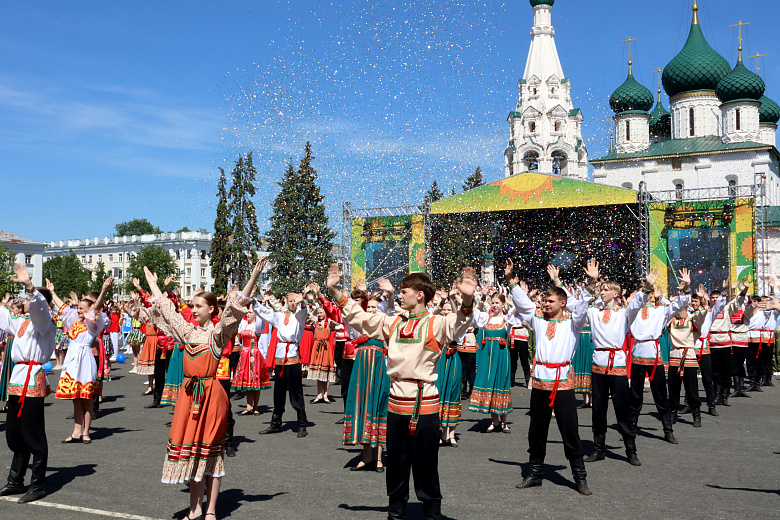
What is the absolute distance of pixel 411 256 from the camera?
32844 millimetres

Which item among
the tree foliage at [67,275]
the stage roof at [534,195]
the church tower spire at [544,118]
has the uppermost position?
the church tower spire at [544,118]

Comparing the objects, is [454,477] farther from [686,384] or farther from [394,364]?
[686,384]

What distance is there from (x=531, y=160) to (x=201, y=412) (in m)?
48.9

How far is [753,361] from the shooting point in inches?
615

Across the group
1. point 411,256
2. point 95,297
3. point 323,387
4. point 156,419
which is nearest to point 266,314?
point 95,297

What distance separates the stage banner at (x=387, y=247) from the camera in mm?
32844

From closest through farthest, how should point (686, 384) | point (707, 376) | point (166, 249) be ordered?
point (686, 384) → point (707, 376) → point (166, 249)

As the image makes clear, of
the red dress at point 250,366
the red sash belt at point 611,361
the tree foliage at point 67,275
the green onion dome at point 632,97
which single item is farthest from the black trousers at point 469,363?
the tree foliage at point 67,275

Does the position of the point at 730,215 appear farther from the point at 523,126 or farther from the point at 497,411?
the point at 523,126

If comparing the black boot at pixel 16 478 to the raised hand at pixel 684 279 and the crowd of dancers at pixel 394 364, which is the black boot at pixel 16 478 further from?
the raised hand at pixel 684 279

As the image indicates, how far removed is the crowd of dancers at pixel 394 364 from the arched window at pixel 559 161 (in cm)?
3841

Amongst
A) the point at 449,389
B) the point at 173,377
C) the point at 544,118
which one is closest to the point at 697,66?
the point at 544,118

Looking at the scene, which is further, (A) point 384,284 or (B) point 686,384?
(B) point 686,384

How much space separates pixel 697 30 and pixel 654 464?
5572 cm
